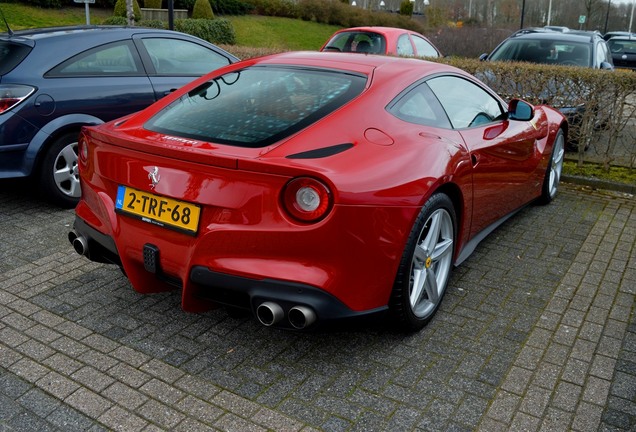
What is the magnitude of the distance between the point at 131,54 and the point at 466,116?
3.44 m

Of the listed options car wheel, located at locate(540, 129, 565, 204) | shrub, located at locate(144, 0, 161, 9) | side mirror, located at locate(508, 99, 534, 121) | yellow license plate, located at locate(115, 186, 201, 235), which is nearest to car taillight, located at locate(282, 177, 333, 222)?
yellow license plate, located at locate(115, 186, 201, 235)

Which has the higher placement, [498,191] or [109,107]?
[109,107]

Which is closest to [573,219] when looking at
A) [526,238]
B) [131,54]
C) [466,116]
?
[526,238]

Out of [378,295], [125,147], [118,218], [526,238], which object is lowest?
[526,238]

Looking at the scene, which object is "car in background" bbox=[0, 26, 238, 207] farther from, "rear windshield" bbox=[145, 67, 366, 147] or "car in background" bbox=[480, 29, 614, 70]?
"car in background" bbox=[480, 29, 614, 70]

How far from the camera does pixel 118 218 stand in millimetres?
3389

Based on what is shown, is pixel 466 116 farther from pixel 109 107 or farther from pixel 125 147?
pixel 109 107

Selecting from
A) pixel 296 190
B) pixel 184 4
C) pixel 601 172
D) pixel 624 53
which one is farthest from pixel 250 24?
pixel 296 190

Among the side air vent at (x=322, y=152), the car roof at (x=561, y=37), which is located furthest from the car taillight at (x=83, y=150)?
the car roof at (x=561, y=37)

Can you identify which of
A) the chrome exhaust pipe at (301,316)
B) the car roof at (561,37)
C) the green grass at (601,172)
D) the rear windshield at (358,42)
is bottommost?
the green grass at (601,172)

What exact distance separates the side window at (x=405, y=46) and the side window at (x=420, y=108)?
7201 mm

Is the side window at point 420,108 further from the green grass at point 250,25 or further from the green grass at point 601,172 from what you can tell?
the green grass at point 250,25

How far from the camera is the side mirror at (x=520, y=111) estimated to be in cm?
492

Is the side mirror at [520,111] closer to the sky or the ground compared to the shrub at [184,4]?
closer to the ground
